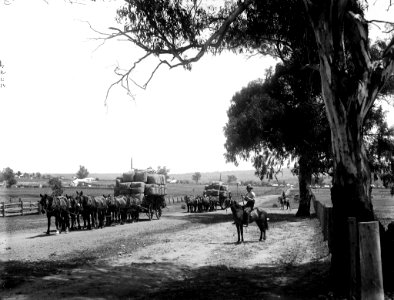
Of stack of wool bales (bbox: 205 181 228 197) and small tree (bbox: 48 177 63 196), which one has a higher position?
small tree (bbox: 48 177 63 196)

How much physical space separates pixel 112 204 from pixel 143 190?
489cm

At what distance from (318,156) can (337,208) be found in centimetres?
2095

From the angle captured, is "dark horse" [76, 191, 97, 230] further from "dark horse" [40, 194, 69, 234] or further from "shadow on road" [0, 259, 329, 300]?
"shadow on road" [0, 259, 329, 300]

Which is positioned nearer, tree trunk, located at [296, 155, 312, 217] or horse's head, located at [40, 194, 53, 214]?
horse's head, located at [40, 194, 53, 214]

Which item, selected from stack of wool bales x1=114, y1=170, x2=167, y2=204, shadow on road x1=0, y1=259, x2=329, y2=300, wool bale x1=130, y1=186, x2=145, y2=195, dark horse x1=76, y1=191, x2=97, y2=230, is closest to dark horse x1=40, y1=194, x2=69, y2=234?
dark horse x1=76, y1=191, x2=97, y2=230

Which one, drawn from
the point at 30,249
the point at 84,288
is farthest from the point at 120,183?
the point at 84,288

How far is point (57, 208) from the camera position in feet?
64.3

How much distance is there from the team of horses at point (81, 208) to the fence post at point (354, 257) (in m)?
15.8

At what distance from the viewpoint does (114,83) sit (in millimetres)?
10367

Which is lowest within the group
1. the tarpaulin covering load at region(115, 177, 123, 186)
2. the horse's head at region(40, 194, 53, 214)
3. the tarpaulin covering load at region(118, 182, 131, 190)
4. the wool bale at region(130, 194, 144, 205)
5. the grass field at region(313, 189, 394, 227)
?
the grass field at region(313, 189, 394, 227)

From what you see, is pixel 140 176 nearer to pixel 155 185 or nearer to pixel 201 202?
pixel 155 185

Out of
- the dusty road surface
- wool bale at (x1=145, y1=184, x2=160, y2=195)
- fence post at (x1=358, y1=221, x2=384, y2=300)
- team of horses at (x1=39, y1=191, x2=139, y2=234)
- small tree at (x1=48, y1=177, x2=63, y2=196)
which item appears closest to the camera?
fence post at (x1=358, y1=221, x2=384, y2=300)

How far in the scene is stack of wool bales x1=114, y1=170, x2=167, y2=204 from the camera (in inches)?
1137

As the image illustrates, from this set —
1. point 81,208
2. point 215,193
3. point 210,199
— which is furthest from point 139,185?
point 215,193
